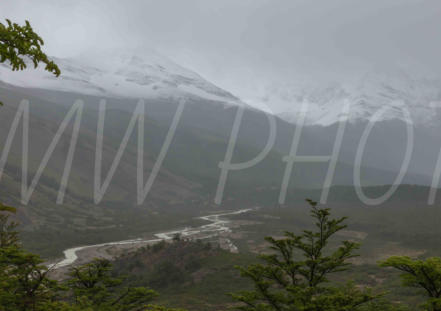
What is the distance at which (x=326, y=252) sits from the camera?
65688 millimetres

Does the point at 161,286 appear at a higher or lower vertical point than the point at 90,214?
higher

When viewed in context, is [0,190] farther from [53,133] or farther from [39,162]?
[53,133]

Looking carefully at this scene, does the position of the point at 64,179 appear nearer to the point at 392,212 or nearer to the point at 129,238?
the point at 129,238

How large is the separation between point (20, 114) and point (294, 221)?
510 ft

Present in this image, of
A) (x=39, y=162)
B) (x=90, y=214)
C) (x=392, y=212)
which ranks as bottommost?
(x=90, y=214)

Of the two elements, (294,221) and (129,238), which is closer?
(129,238)

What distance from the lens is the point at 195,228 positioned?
102562 mm

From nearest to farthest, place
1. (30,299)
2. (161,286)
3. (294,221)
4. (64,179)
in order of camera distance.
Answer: (30,299) → (161,286) → (294,221) → (64,179)

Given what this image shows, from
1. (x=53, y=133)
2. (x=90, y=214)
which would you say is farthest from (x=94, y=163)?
(x=90, y=214)

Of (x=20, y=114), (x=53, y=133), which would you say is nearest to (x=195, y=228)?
(x=53, y=133)

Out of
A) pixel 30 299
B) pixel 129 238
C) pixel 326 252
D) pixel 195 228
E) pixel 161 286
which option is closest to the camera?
pixel 30 299

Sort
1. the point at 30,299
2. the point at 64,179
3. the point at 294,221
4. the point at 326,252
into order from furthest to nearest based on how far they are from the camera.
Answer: the point at 64,179
the point at 294,221
the point at 326,252
the point at 30,299

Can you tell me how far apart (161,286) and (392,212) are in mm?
101479

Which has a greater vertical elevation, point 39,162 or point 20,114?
point 20,114
